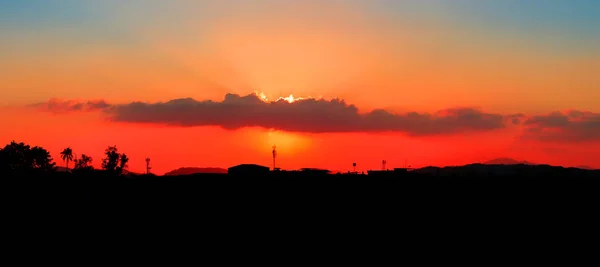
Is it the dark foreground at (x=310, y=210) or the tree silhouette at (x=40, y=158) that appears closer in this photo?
the dark foreground at (x=310, y=210)

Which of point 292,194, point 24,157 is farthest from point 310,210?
point 24,157

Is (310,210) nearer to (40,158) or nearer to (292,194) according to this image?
(292,194)

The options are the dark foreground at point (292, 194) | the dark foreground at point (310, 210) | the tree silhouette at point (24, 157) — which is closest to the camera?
the dark foreground at point (310, 210)

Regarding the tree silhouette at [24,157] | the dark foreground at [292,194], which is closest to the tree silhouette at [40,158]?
the tree silhouette at [24,157]

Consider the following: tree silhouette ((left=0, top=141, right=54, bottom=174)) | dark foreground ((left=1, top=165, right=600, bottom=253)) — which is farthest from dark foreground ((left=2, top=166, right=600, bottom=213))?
tree silhouette ((left=0, top=141, right=54, bottom=174))

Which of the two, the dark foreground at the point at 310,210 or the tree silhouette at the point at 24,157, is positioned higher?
the tree silhouette at the point at 24,157

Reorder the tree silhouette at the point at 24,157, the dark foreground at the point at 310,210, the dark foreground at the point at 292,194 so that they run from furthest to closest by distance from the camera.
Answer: the tree silhouette at the point at 24,157
the dark foreground at the point at 292,194
the dark foreground at the point at 310,210

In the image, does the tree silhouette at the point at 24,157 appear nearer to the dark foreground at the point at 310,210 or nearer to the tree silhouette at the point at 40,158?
the tree silhouette at the point at 40,158

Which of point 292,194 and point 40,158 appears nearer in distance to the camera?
point 292,194

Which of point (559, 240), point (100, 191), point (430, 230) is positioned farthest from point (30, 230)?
point (559, 240)

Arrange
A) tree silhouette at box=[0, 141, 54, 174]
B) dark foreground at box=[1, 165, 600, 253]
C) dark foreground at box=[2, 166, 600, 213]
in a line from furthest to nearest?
tree silhouette at box=[0, 141, 54, 174], dark foreground at box=[2, 166, 600, 213], dark foreground at box=[1, 165, 600, 253]

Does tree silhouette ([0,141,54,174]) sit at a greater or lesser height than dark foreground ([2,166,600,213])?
greater

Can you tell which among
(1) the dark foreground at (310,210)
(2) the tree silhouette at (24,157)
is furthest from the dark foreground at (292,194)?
(2) the tree silhouette at (24,157)

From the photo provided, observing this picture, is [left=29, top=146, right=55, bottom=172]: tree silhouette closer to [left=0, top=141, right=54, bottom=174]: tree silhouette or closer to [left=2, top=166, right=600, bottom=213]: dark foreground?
[left=0, top=141, right=54, bottom=174]: tree silhouette
